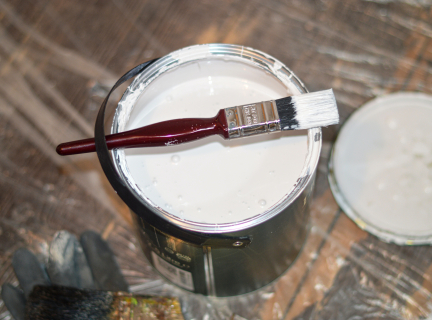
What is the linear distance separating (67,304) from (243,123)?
433mm

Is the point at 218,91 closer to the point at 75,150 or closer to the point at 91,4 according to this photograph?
the point at 75,150

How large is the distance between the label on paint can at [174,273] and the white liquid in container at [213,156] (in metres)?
0.11

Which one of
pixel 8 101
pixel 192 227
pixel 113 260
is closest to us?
pixel 192 227

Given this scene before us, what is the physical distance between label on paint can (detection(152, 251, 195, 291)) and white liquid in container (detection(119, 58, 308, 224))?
11 cm

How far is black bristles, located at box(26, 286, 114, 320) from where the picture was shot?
683 mm

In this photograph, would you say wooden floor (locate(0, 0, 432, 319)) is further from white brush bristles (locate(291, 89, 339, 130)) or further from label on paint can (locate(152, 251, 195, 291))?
white brush bristles (locate(291, 89, 339, 130))

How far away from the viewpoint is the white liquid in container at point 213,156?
646 mm

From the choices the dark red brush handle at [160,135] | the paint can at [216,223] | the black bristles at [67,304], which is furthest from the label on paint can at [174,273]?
the dark red brush handle at [160,135]

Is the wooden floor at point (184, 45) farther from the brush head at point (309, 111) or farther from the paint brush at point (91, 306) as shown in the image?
the brush head at point (309, 111)

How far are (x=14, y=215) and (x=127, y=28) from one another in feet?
1.73

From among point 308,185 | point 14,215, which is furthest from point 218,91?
point 14,215

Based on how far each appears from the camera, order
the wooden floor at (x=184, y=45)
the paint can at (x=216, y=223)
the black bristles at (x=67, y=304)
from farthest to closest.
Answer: the wooden floor at (x=184, y=45) → the black bristles at (x=67, y=304) → the paint can at (x=216, y=223)

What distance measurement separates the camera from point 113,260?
0.83m

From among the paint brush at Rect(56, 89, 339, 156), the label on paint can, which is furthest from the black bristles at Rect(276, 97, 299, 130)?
the label on paint can
